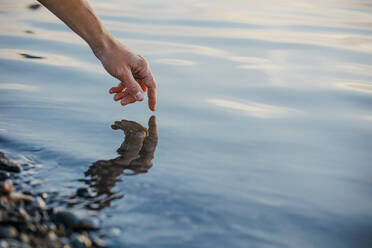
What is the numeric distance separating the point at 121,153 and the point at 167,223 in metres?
0.84

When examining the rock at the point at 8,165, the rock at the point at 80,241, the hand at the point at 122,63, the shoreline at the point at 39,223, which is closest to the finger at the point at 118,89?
the hand at the point at 122,63

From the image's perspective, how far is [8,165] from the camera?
2.53 m

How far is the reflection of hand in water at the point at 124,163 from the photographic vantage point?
93.7 inches

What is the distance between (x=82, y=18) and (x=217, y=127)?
1.14 metres

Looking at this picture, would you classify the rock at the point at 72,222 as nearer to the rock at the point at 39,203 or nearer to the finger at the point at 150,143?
the rock at the point at 39,203

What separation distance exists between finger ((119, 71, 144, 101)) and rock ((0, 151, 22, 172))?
868 millimetres

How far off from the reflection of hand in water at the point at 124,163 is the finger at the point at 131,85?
0.88 ft

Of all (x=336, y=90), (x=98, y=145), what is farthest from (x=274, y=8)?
(x=98, y=145)

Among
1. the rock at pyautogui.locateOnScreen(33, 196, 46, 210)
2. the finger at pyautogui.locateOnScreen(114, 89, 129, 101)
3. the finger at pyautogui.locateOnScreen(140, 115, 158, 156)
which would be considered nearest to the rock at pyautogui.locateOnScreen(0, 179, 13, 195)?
the rock at pyautogui.locateOnScreen(33, 196, 46, 210)

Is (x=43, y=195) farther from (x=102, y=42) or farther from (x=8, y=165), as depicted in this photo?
(x=102, y=42)

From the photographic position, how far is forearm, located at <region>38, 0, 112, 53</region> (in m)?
2.99

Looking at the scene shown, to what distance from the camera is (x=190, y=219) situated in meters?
2.23

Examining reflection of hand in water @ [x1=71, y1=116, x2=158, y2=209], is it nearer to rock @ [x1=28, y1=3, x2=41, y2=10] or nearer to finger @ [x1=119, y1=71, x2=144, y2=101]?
finger @ [x1=119, y1=71, x2=144, y2=101]

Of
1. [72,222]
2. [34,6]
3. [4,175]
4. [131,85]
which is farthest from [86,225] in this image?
[34,6]
